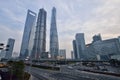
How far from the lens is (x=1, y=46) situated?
40.1 meters

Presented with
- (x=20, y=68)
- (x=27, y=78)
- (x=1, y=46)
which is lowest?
(x=27, y=78)

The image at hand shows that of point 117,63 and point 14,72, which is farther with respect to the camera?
point 117,63

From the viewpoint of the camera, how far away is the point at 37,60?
199 metres

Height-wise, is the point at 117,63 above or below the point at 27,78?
above

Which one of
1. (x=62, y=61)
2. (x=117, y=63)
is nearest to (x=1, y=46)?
(x=117, y=63)

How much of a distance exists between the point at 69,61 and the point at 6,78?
487 feet

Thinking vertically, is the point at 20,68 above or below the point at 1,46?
below

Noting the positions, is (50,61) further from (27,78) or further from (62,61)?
(27,78)

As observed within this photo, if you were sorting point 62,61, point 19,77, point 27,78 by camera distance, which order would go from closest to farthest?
point 19,77
point 27,78
point 62,61

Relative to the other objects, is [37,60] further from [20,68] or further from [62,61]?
[20,68]

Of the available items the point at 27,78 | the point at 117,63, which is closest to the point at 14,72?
the point at 27,78

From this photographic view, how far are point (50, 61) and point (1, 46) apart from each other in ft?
515

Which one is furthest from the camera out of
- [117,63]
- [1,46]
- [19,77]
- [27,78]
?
[117,63]

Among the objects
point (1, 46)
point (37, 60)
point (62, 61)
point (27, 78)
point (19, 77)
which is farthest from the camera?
point (37, 60)
